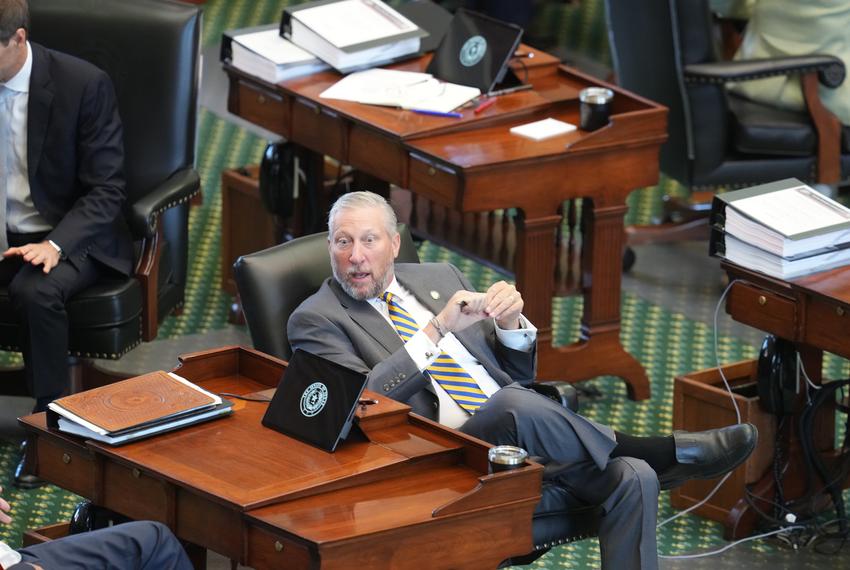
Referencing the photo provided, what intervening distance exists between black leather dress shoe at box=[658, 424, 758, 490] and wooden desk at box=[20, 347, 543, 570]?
0.85 metres

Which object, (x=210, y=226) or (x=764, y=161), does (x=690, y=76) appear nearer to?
(x=764, y=161)

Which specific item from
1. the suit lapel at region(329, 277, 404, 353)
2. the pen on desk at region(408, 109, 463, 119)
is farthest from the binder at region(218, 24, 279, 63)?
the suit lapel at region(329, 277, 404, 353)

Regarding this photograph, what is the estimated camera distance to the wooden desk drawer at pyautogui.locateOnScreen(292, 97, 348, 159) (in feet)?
18.1

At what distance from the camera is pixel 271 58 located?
224 inches

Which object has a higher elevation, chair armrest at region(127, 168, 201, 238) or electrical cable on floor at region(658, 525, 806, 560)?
chair armrest at region(127, 168, 201, 238)

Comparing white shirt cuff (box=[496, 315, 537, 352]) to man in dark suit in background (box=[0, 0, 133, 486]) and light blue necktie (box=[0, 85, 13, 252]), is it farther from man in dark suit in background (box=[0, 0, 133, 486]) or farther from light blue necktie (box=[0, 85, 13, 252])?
light blue necktie (box=[0, 85, 13, 252])

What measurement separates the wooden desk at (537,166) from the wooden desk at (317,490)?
161 centimetres

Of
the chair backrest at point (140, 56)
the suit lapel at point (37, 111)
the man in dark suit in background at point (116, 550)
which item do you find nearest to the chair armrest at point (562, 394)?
the man in dark suit in background at point (116, 550)

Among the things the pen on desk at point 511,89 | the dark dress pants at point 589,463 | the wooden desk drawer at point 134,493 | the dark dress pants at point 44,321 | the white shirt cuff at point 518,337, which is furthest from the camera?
the pen on desk at point 511,89

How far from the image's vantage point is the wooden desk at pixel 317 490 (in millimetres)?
3137

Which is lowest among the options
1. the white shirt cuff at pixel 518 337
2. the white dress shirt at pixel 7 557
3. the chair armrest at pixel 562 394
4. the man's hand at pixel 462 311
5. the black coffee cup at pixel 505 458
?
the chair armrest at pixel 562 394

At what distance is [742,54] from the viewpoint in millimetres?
6559

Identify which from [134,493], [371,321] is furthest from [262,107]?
[134,493]

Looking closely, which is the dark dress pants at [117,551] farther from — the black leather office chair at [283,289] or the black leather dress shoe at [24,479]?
the black leather dress shoe at [24,479]
